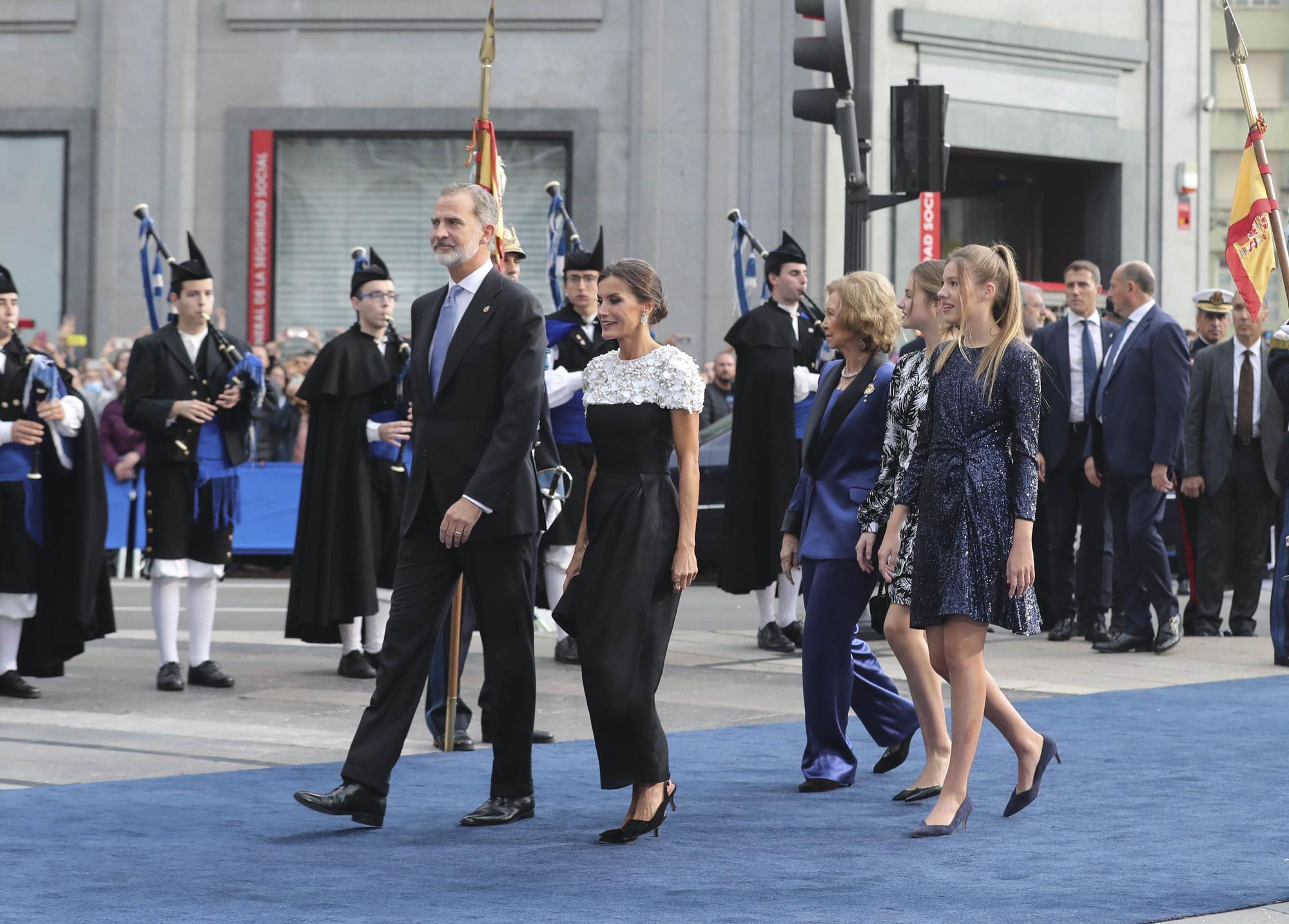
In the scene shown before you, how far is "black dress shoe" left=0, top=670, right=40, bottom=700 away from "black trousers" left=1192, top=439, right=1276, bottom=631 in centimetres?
705

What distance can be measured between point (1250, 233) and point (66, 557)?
590cm

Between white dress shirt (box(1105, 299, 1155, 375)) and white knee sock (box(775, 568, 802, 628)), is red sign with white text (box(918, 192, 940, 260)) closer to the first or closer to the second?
white dress shirt (box(1105, 299, 1155, 375))

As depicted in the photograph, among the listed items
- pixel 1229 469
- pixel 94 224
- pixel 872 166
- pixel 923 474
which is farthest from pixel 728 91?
pixel 923 474

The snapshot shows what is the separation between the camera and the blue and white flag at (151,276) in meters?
10.9

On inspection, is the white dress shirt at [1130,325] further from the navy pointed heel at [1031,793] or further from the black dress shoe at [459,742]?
the navy pointed heel at [1031,793]

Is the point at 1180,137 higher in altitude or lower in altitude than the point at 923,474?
higher

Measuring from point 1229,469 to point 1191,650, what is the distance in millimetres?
1640

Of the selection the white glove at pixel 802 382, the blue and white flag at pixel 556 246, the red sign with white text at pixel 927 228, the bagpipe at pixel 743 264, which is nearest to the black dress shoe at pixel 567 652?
the white glove at pixel 802 382

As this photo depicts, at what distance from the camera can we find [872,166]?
22359mm

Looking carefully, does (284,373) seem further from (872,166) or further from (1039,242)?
(1039,242)

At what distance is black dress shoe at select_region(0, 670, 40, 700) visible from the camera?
9.59m

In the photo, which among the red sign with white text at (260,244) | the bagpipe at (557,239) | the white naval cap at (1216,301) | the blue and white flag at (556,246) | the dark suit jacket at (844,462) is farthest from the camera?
the red sign with white text at (260,244)

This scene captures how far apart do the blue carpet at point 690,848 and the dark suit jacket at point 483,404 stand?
1055 millimetres

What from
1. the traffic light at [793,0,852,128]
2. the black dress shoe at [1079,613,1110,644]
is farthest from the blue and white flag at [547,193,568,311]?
the black dress shoe at [1079,613,1110,644]
